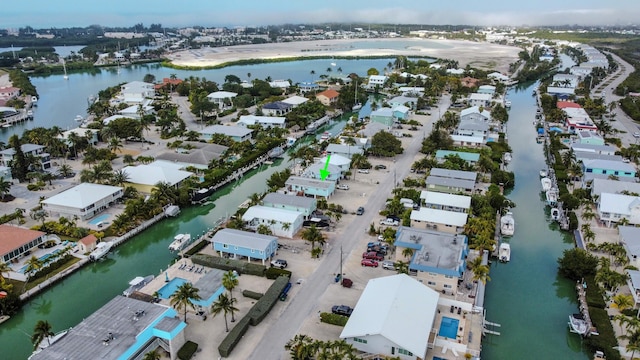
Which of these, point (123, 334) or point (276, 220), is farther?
point (276, 220)

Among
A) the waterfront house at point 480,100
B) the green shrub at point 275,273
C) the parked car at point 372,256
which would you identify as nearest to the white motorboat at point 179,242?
the green shrub at point 275,273

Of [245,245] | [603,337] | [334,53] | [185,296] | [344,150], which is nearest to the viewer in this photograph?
[185,296]

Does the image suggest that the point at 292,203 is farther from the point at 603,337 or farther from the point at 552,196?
the point at 552,196

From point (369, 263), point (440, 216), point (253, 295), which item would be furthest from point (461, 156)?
point (253, 295)

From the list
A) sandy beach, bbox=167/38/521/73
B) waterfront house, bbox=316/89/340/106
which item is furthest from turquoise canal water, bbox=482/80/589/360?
sandy beach, bbox=167/38/521/73

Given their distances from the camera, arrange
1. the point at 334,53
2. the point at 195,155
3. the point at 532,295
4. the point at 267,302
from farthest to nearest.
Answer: the point at 334,53 < the point at 195,155 < the point at 532,295 < the point at 267,302

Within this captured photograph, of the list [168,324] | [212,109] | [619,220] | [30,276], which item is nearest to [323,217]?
[168,324]

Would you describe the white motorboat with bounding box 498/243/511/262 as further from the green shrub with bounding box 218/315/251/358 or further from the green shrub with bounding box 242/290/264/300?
the green shrub with bounding box 218/315/251/358
